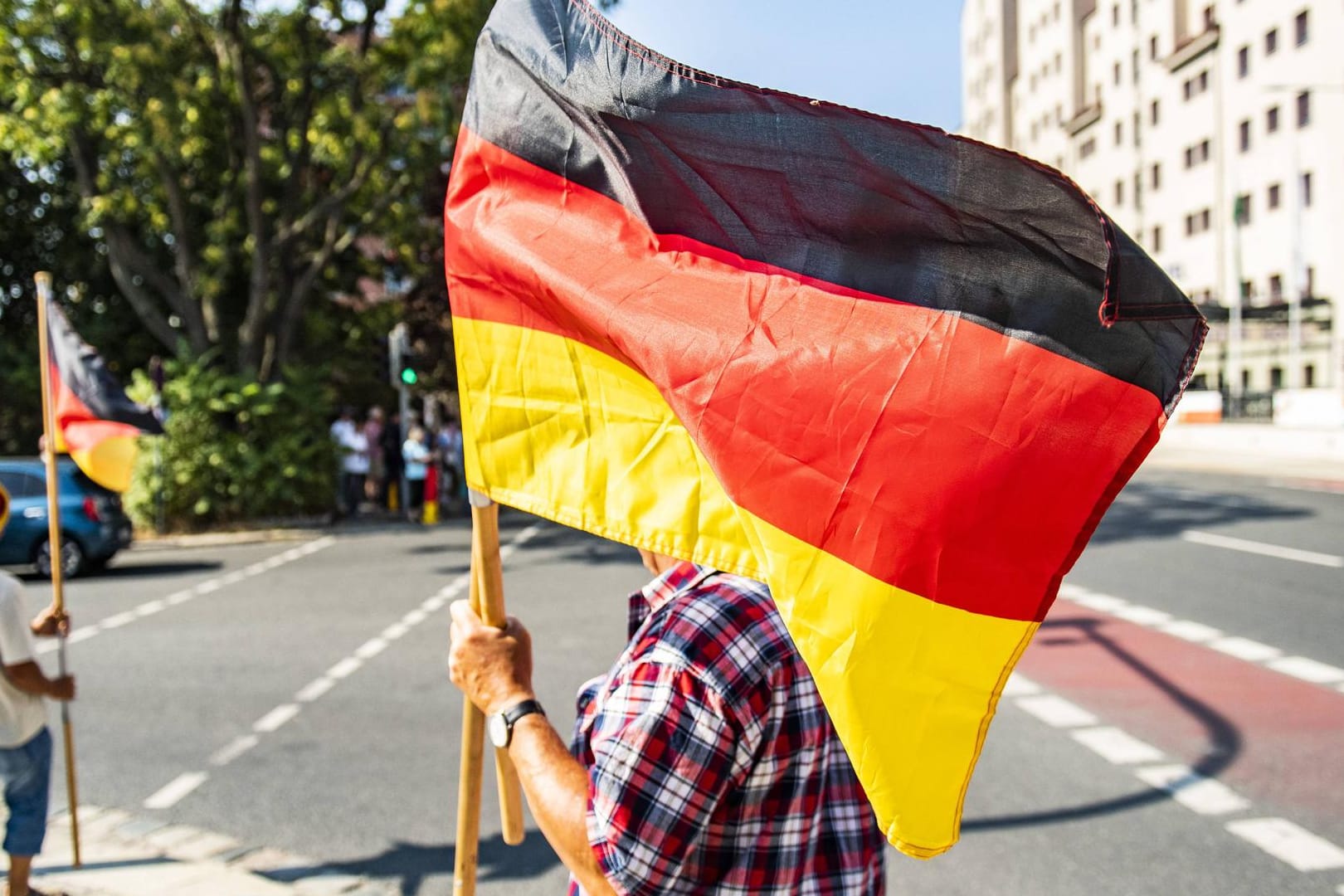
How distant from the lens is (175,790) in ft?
19.3

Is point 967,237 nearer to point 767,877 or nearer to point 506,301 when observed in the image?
point 506,301

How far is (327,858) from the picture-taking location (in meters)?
4.94

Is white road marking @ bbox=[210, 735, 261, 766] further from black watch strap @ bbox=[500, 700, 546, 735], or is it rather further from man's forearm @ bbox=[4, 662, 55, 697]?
black watch strap @ bbox=[500, 700, 546, 735]

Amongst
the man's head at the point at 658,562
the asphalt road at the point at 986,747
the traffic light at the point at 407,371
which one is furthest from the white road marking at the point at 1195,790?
the traffic light at the point at 407,371

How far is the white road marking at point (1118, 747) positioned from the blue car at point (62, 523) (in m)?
12.4

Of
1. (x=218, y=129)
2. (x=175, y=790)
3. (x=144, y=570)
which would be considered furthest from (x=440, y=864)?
(x=218, y=129)

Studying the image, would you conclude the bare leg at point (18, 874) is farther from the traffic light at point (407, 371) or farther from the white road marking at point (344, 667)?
the traffic light at point (407, 371)

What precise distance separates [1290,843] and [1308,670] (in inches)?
129

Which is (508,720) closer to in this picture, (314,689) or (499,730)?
(499,730)

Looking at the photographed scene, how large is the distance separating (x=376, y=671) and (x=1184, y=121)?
179 ft

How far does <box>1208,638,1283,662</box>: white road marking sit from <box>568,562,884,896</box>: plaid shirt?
714cm

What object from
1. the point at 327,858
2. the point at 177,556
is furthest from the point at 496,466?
the point at 177,556

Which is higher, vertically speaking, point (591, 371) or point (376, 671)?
point (591, 371)

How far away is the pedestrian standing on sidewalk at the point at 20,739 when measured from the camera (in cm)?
420
